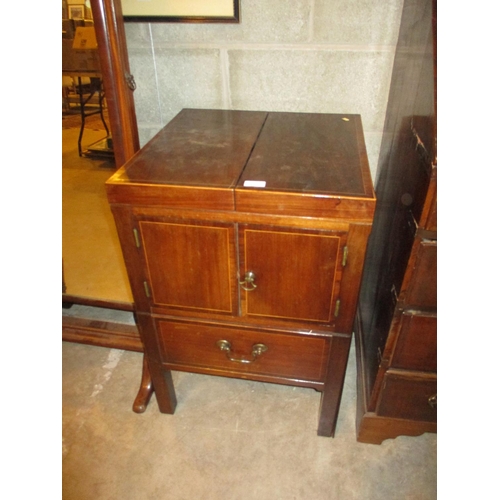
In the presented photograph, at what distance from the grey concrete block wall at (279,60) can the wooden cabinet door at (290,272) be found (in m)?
0.58

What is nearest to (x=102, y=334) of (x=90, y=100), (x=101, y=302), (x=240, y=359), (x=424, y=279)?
(x=101, y=302)

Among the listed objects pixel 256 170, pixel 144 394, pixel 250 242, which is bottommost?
pixel 144 394

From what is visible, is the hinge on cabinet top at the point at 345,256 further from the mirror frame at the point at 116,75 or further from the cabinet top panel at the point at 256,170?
the mirror frame at the point at 116,75

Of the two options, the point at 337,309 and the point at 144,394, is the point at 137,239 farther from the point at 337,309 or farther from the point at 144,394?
the point at 144,394

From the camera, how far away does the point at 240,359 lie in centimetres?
104

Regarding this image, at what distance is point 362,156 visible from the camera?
2.90 ft

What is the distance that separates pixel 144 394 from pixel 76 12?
1.15 meters

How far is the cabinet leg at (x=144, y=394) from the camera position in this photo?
1.28 meters

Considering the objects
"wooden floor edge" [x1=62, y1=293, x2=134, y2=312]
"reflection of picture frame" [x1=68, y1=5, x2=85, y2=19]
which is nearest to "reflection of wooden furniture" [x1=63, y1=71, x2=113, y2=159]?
"reflection of picture frame" [x1=68, y1=5, x2=85, y2=19]

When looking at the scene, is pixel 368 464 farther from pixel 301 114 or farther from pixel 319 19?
pixel 319 19

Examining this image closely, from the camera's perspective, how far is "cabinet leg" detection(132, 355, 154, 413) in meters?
1.28

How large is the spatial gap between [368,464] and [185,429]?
574 mm

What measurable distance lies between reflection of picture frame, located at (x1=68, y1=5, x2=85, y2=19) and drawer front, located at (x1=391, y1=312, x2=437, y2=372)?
108 cm
